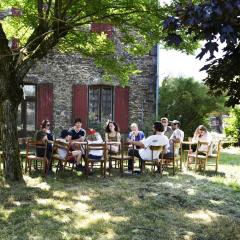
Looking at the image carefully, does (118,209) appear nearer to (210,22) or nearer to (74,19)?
(210,22)

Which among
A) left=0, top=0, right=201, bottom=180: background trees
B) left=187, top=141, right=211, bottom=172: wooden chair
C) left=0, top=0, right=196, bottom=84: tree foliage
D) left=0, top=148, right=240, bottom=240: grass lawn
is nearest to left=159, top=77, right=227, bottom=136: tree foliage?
left=187, top=141, right=211, bottom=172: wooden chair

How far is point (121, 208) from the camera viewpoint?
23.6 feet

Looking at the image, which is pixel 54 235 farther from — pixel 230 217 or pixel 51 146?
pixel 51 146

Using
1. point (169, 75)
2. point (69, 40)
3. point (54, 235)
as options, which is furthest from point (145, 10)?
point (169, 75)

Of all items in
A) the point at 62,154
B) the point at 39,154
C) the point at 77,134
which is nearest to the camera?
the point at 39,154

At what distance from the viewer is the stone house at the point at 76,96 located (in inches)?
697

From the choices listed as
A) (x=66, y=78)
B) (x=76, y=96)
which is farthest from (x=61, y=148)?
(x=66, y=78)

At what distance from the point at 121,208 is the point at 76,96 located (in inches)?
437

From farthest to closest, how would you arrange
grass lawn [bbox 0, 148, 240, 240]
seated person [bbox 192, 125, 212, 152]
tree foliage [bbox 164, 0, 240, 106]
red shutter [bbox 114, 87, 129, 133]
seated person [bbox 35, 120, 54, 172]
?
red shutter [bbox 114, 87, 129, 133] → seated person [bbox 192, 125, 212, 152] → seated person [bbox 35, 120, 54, 172] → grass lawn [bbox 0, 148, 240, 240] → tree foliage [bbox 164, 0, 240, 106]

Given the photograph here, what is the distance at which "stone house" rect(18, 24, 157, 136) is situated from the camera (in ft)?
58.1

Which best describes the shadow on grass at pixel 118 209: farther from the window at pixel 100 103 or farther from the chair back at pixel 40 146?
the window at pixel 100 103

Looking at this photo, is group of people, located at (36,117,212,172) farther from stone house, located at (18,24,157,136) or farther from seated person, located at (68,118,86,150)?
stone house, located at (18,24,157,136)

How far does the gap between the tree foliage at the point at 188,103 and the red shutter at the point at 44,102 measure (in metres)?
4.45

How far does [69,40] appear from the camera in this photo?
11.1 metres
